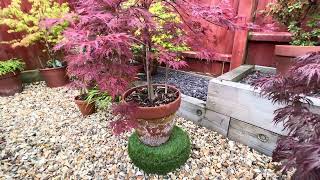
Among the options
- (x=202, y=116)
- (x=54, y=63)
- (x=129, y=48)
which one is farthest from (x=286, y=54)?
(x=54, y=63)

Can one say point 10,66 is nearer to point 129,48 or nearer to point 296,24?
point 129,48

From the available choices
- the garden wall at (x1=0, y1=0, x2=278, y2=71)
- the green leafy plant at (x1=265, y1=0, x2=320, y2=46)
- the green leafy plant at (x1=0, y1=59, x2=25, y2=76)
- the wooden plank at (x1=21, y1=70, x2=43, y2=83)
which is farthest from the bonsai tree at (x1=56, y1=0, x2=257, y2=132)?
the wooden plank at (x1=21, y1=70, x2=43, y2=83)

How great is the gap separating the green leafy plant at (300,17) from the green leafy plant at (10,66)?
3638 mm

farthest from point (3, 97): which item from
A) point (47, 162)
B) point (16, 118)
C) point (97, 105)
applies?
point (47, 162)

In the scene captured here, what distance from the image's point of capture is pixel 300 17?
2.12m

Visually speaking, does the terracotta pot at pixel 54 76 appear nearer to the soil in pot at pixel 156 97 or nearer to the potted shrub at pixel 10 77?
the potted shrub at pixel 10 77

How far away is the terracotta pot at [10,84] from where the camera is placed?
3334mm

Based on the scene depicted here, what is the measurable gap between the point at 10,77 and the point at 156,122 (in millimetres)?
2962

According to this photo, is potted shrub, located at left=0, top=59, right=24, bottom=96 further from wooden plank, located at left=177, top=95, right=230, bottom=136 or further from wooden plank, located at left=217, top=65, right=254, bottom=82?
wooden plank, located at left=217, top=65, right=254, bottom=82

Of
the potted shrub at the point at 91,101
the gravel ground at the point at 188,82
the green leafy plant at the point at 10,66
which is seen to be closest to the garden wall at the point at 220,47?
the gravel ground at the point at 188,82

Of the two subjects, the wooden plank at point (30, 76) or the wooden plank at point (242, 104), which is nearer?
the wooden plank at point (242, 104)

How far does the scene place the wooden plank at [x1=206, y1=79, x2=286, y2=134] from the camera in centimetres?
172

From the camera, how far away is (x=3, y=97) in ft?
11.0

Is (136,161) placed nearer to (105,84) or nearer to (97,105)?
(105,84)
